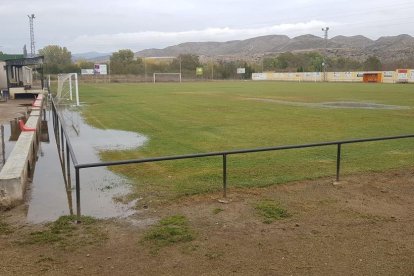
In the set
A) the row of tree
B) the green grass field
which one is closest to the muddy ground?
the green grass field

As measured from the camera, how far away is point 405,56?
17112cm

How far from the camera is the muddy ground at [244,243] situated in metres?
4.65

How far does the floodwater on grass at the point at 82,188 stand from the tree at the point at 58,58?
88.3m

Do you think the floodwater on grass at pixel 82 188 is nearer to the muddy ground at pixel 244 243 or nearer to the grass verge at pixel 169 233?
the muddy ground at pixel 244 243

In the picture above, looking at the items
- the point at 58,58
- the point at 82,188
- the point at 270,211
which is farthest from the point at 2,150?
the point at 58,58

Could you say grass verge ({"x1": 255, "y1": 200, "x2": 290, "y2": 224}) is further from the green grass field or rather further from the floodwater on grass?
the floodwater on grass

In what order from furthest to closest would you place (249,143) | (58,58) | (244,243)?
(58,58) < (249,143) < (244,243)

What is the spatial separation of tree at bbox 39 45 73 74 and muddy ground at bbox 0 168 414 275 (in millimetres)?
95311

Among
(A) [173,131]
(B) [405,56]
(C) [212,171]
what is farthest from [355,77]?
(B) [405,56]

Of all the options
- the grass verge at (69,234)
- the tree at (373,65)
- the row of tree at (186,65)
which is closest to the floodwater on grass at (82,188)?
the grass verge at (69,234)

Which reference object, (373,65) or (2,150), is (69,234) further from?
(373,65)

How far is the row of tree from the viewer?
10200 cm

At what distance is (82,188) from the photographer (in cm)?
802

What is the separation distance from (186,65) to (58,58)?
34958 millimetres
